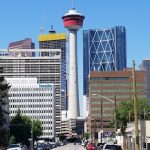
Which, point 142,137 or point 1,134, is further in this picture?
point 1,134

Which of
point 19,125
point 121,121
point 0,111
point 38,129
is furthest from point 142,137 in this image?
point 38,129

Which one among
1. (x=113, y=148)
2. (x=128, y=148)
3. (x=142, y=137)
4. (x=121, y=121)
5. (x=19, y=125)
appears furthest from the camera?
(x=19, y=125)

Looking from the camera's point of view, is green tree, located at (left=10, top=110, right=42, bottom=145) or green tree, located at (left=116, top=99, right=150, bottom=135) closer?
green tree, located at (left=116, top=99, right=150, bottom=135)

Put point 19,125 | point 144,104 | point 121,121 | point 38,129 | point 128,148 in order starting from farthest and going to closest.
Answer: point 38,129 → point 19,125 → point 144,104 → point 121,121 → point 128,148

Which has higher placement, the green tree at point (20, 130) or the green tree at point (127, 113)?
the green tree at point (127, 113)

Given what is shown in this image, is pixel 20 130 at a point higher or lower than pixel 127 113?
lower

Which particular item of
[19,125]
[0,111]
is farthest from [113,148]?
[19,125]

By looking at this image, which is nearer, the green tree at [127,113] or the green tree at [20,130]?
the green tree at [127,113]

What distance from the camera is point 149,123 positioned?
189 feet

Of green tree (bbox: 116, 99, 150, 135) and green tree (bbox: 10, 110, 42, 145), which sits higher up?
green tree (bbox: 116, 99, 150, 135)

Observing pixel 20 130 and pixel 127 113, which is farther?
pixel 20 130

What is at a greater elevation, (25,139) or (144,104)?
(144,104)

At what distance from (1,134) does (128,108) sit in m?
38.8

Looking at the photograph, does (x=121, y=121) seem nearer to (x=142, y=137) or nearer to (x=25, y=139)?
(x=25, y=139)
